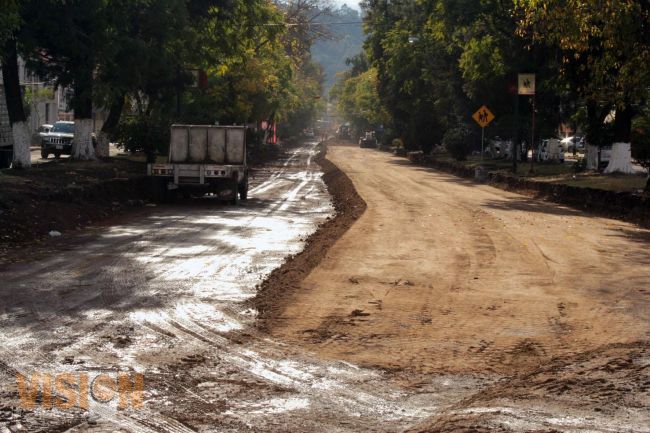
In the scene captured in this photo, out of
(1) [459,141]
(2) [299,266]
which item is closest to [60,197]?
(2) [299,266]

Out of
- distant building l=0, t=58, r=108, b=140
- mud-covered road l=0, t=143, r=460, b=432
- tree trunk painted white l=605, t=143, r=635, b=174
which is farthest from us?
distant building l=0, t=58, r=108, b=140

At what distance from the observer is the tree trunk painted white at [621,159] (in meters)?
33.0

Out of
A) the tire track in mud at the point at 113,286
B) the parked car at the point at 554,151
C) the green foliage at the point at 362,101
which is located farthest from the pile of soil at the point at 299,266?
the green foliage at the point at 362,101

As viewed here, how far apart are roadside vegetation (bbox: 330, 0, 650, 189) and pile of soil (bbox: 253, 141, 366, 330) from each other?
22.1 feet

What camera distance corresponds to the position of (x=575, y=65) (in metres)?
31.2

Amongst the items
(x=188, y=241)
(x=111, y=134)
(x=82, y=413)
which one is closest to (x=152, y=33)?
(x=111, y=134)

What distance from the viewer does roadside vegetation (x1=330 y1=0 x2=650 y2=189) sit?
21.2 metres

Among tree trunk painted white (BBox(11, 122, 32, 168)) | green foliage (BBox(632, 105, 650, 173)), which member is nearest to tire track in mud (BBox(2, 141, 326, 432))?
tree trunk painted white (BBox(11, 122, 32, 168))

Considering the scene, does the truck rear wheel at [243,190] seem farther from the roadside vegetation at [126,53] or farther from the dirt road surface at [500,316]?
the dirt road surface at [500,316]

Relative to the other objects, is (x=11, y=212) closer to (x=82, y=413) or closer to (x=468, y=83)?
(x=82, y=413)

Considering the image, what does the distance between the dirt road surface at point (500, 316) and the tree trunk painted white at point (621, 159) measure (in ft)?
47.9

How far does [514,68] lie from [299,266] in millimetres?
28715

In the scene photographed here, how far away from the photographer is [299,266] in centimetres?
1362

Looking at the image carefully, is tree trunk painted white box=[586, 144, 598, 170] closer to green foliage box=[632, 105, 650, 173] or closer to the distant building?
green foliage box=[632, 105, 650, 173]
